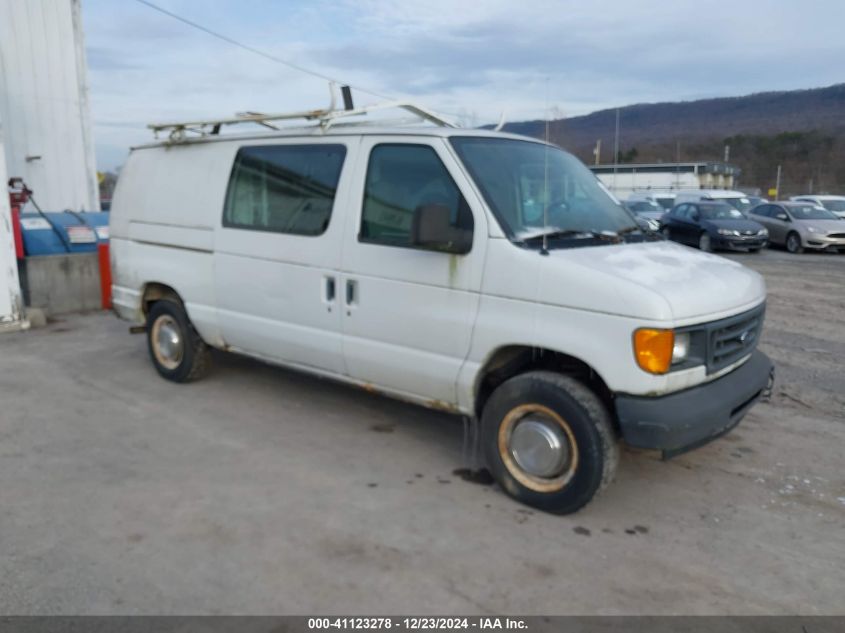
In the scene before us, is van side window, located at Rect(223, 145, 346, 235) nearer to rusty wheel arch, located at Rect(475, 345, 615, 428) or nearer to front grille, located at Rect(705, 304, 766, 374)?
rusty wheel arch, located at Rect(475, 345, 615, 428)

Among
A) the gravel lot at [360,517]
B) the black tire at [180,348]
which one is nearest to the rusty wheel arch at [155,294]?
the black tire at [180,348]

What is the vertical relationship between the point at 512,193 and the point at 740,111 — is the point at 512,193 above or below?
below

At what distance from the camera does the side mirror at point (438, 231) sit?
388cm

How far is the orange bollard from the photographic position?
9.84 meters

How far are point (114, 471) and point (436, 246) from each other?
8.19 feet

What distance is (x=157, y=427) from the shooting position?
525 centimetres

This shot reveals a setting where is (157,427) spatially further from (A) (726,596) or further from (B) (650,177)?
(B) (650,177)

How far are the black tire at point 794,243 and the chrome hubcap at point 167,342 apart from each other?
1857cm

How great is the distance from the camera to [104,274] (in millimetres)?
9977

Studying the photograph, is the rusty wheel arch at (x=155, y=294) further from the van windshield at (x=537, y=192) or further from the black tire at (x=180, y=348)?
the van windshield at (x=537, y=192)

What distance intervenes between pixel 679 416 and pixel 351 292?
86.3 inches

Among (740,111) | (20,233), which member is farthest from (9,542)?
(740,111)

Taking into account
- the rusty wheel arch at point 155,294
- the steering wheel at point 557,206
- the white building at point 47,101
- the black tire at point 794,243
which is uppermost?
the white building at point 47,101
